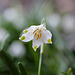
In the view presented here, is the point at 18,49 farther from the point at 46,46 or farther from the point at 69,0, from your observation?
the point at 69,0

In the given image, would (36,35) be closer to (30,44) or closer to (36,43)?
(36,43)

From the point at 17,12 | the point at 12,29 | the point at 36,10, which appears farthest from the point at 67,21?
the point at 12,29

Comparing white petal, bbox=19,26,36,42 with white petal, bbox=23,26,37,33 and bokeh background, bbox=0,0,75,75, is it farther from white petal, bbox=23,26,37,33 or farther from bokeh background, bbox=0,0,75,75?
bokeh background, bbox=0,0,75,75

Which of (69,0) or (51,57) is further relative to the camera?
(69,0)

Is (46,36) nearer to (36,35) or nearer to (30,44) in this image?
(36,35)

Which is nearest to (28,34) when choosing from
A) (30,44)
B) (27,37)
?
(27,37)

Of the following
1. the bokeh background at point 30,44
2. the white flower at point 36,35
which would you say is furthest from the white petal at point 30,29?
the bokeh background at point 30,44

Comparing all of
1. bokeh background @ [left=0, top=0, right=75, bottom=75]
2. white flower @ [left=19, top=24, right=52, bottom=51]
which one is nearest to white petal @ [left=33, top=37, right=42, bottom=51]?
white flower @ [left=19, top=24, right=52, bottom=51]

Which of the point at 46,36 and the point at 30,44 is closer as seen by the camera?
the point at 46,36
